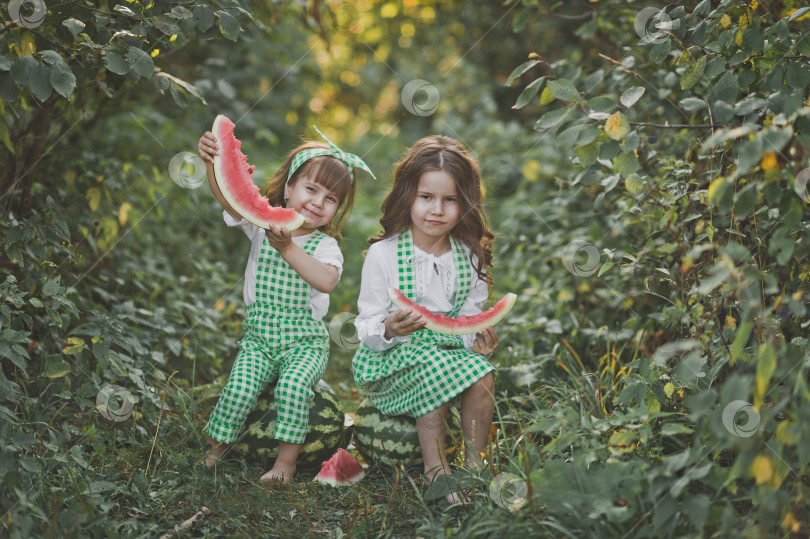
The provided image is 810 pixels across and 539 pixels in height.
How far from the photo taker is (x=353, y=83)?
15.0 metres

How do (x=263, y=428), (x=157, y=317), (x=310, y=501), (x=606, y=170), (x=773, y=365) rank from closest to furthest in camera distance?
(x=773, y=365) < (x=310, y=501) < (x=263, y=428) < (x=606, y=170) < (x=157, y=317)

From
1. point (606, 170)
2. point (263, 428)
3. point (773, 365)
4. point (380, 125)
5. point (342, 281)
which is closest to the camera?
point (773, 365)

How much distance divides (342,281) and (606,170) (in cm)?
316

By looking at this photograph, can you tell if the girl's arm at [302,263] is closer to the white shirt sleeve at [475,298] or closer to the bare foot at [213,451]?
the white shirt sleeve at [475,298]

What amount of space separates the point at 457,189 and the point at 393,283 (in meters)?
0.50

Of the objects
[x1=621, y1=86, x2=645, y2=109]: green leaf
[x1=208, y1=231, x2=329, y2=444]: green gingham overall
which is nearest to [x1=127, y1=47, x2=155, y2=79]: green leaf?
[x1=208, y1=231, x2=329, y2=444]: green gingham overall

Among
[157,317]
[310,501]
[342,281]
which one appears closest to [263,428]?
[310,501]

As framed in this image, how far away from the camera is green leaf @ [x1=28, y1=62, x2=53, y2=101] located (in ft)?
8.11

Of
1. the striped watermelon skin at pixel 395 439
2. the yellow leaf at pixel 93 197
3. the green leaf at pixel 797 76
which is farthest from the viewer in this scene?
the yellow leaf at pixel 93 197

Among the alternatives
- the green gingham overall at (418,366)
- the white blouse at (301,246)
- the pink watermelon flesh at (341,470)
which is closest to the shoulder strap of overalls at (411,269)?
the green gingham overall at (418,366)

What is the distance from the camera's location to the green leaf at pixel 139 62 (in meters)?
2.60

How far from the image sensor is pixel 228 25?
2.82 metres

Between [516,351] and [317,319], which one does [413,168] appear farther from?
[516,351]

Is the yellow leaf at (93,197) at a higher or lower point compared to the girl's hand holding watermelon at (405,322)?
higher
